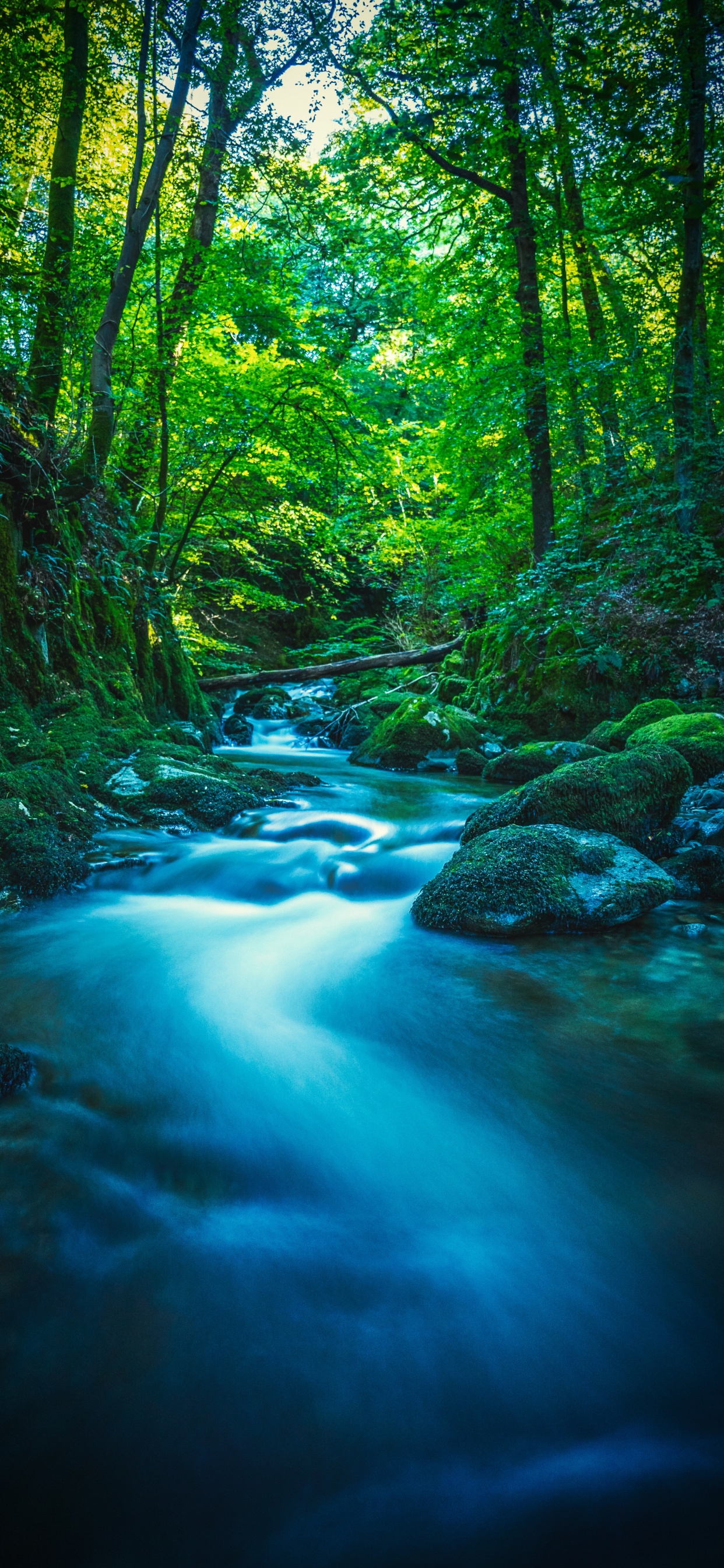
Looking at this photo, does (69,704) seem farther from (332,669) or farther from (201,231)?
(332,669)

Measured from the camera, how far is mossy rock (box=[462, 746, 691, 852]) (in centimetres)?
505

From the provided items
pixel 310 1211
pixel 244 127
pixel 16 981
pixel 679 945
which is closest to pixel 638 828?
pixel 679 945

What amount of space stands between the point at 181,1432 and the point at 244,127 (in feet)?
41.4

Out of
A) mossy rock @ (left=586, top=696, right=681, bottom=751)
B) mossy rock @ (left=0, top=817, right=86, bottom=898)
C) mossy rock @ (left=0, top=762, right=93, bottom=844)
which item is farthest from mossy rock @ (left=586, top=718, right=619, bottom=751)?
mossy rock @ (left=0, top=817, right=86, bottom=898)

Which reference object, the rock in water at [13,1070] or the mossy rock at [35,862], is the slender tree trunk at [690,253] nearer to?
the mossy rock at [35,862]

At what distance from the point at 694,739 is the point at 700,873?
214 cm

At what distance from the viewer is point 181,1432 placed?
4.68ft

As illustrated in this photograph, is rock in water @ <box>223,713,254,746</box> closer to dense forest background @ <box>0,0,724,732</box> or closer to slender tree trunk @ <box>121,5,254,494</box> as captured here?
dense forest background @ <box>0,0,724,732</box>

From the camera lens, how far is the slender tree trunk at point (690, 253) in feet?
26.8

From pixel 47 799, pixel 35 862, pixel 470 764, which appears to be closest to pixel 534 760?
pixel 470 764

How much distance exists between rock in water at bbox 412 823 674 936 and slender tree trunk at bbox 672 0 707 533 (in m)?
6.09

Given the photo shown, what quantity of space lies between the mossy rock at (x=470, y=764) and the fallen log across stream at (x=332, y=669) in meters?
4.88

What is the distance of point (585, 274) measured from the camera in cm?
1188

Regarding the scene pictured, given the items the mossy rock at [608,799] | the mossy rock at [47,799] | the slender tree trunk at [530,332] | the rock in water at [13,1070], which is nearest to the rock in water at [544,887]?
the mossy rock at [608,799]
